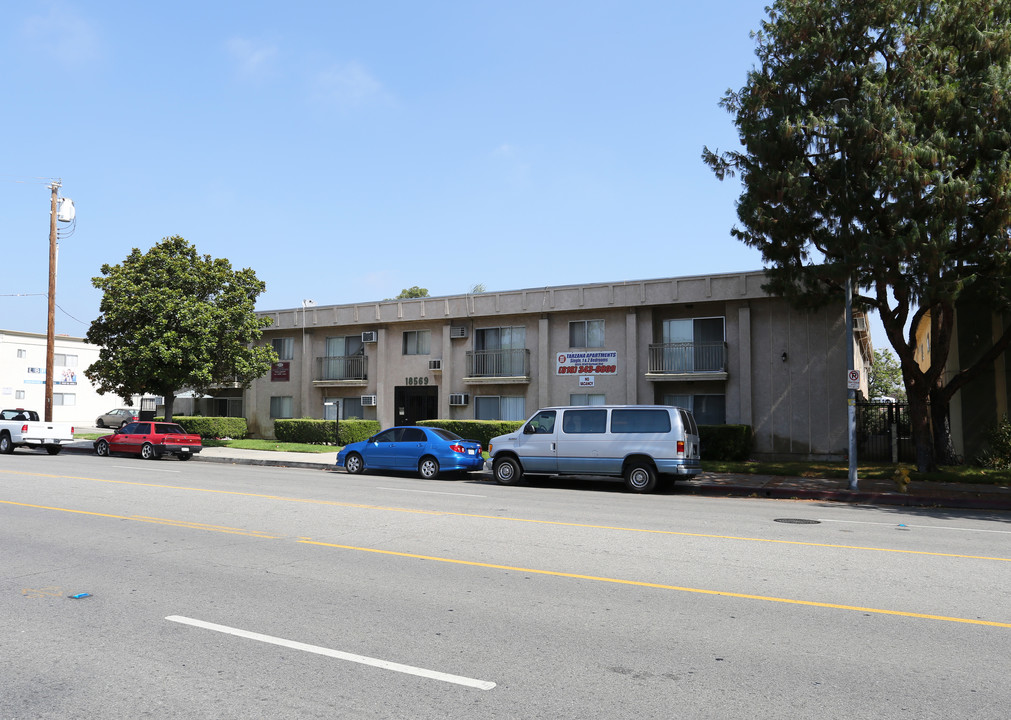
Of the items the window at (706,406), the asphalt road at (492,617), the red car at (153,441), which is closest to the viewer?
the asphalt road at (492,617)

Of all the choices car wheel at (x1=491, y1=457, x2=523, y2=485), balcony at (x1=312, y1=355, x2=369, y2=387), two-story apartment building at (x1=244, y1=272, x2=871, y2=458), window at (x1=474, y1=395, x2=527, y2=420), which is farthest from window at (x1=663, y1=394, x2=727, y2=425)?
balcony at (x1=312, y1=355, x2=369, y2=387)

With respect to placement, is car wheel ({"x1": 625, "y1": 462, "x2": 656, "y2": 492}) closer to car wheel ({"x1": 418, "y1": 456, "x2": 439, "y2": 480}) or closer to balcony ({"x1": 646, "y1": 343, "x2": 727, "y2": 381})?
car wheel ({"x1": 418, "y1": 456, "x2": 439, "y2": 480})

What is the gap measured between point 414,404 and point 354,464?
9915 mm

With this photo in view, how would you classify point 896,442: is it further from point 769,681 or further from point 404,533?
point 769,681

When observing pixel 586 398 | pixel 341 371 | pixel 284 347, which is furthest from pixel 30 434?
pixel 586 398

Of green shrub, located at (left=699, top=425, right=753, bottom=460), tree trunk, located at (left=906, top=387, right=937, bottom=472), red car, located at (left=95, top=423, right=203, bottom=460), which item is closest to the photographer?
tree trunk, located at (left=906, top=387, right=937, bottom=472)

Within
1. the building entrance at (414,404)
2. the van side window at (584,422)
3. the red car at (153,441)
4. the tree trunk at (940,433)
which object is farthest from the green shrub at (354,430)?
the tree trunk at (940,433)

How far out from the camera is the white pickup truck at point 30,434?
26484 millimetres

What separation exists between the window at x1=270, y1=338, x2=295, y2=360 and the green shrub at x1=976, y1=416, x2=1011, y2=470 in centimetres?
2787

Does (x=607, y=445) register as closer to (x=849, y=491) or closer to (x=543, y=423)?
(x=543, y=423)

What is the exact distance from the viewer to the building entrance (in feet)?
103

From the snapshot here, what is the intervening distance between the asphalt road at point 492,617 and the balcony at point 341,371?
68.6 feet

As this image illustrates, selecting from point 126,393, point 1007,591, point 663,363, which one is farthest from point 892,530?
point 126,393

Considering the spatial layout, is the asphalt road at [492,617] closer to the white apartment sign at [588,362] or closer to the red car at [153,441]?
the red car at [153,441]
